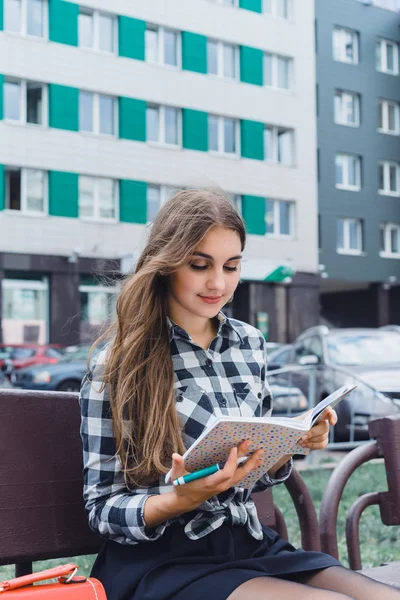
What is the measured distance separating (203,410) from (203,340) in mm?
205

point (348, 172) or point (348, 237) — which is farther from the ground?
point (348, 172)

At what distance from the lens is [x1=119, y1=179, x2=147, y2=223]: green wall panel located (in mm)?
22703

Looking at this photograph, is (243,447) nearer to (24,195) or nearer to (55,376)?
(55,376)

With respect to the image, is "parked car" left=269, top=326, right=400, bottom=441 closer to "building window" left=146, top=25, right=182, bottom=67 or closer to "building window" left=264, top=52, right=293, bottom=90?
"building window" left=146, top=25, right=182, bottom=67

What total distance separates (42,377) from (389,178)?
20.5 metres

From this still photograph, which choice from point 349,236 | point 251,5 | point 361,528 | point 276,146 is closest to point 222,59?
point 251,5

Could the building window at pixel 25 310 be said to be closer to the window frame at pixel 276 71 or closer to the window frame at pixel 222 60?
the window frame at pixel 222 60

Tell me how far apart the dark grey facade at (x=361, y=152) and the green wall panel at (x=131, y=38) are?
23.0 ft

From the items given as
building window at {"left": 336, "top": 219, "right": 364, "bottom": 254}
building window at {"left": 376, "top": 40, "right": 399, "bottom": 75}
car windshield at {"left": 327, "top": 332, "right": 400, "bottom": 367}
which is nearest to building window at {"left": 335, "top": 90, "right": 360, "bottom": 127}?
building window at {"left": 376, "top": 40, "right": 399, "bottom": 75}

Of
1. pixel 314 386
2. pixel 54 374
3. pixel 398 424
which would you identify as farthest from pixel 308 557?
pixel 54 374

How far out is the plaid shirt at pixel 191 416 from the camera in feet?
5.90

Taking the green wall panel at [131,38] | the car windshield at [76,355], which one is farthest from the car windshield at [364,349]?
the green wall panel at [131,38]

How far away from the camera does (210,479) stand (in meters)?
1.63

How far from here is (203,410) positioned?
6.40 feet
